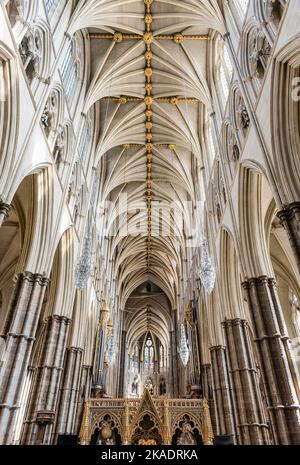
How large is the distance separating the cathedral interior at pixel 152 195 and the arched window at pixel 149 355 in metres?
24.4

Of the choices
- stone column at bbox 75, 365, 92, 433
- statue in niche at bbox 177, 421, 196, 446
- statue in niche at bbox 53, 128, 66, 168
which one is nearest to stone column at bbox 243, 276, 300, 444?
statue in niche at bbox 53, 128, 66, 168

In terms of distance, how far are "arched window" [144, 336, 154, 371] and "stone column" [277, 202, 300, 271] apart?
4113cm

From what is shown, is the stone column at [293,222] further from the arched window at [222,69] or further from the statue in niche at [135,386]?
the statue in niche at [135,386]

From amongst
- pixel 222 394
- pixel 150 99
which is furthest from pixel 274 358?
pixel 150 99

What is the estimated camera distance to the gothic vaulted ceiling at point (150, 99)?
1445cm

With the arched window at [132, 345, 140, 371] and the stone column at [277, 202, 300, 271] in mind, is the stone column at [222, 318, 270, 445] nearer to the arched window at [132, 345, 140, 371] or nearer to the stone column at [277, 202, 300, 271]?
the stone column at [277, 202, 300, 271]

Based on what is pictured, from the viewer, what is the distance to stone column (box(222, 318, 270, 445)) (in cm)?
1023

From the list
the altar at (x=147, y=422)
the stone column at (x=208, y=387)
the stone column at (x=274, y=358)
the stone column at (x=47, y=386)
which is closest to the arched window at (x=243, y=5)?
the stone column at (x=274, y=358)

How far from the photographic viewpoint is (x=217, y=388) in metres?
14.2

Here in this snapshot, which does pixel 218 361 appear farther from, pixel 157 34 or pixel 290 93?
pixel 157 34

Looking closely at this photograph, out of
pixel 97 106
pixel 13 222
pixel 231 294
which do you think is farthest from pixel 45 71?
pixel 231 294

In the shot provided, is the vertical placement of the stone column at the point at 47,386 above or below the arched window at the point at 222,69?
below

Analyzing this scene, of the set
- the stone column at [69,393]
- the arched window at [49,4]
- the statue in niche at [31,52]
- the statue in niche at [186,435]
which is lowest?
the statue in niche at [186,435]

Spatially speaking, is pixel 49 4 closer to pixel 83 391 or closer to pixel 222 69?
pixel 222 69
